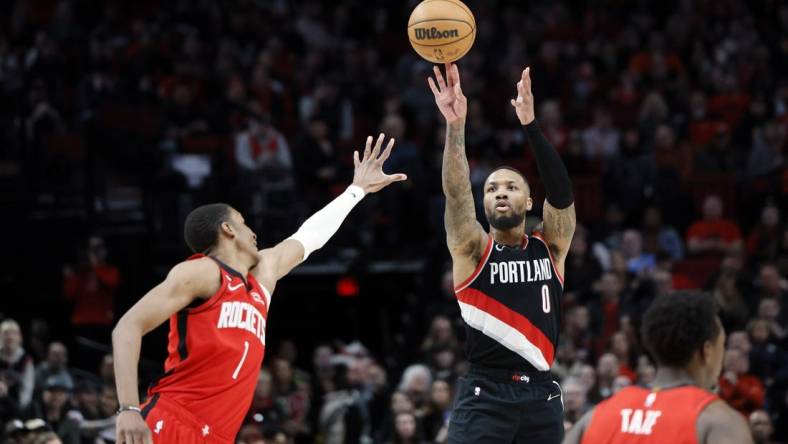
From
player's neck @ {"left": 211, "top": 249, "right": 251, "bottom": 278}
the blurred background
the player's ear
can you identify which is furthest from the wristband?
the blurred background

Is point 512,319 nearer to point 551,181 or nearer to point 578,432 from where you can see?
point 551,181

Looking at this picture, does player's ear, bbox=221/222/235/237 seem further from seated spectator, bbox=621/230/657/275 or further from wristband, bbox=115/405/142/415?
seated spectator, bbox=621/230/657/275

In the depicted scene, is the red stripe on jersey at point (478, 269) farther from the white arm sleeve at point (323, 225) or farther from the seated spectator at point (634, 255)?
the seated spectator at point (634, 255)

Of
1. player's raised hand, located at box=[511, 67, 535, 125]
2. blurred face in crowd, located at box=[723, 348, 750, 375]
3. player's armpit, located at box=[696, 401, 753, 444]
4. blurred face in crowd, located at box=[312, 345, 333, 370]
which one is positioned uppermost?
player's raised hand, located at box=[511, 67, 535, 125]

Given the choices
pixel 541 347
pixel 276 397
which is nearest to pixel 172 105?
pixel 276 397

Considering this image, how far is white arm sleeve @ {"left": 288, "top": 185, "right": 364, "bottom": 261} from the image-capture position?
8750 millimetres

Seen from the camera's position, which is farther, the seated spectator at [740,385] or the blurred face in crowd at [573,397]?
the seated spectator at [740,385]

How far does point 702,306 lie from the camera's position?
5.35m

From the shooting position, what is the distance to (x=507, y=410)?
8.31 metres

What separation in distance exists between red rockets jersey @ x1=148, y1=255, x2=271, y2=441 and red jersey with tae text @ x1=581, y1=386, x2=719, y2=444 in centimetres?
272

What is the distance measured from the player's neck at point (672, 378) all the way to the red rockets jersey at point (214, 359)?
2.97 meters

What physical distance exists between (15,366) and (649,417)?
10358 mm

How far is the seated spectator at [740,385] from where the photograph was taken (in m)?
14.0

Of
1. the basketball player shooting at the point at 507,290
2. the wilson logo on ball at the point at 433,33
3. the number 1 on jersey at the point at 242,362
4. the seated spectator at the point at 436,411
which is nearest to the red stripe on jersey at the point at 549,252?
the basketball player shooting at the point at 507,290
